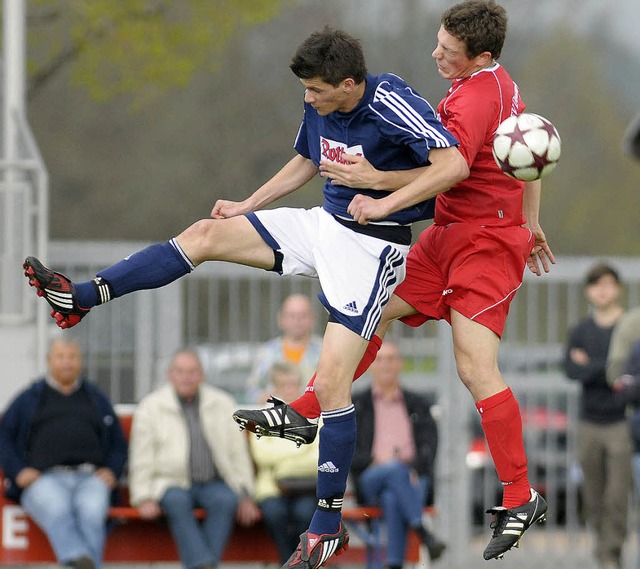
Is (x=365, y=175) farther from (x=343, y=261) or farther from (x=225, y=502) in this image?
(x=225, y=502)

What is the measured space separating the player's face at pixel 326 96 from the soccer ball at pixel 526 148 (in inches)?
26.1

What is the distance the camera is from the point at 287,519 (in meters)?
10.1

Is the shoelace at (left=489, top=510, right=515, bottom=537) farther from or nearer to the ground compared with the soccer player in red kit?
nearer to the ground

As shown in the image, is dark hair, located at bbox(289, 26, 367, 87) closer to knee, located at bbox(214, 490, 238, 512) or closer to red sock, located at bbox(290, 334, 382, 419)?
red sock, located at bbox(290, 334, 382, 419)

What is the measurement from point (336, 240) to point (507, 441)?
119cm

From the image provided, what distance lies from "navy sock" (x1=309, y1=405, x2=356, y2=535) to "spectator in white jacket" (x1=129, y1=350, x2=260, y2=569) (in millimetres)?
3355

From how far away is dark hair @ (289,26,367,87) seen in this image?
6.39 meters

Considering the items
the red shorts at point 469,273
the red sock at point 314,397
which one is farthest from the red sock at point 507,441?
the red sock at point 314,397

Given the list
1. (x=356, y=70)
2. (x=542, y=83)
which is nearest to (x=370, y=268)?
(x=356, y=70)

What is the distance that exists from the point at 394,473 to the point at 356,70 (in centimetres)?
432

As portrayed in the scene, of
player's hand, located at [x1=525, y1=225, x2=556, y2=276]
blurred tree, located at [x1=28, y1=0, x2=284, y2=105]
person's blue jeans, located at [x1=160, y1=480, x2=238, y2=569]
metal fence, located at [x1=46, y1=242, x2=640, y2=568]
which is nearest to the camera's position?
player's hand, located at [x1=525, y1=225, x2=556, y2=276]

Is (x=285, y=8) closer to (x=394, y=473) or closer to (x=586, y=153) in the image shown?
(x=586, y=153)

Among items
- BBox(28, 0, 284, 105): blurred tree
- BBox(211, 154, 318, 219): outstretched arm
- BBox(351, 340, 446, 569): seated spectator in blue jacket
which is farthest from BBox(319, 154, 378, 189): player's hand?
BBox(28, 0, 284, 105): blurred tree

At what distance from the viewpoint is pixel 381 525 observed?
34.1 feet
